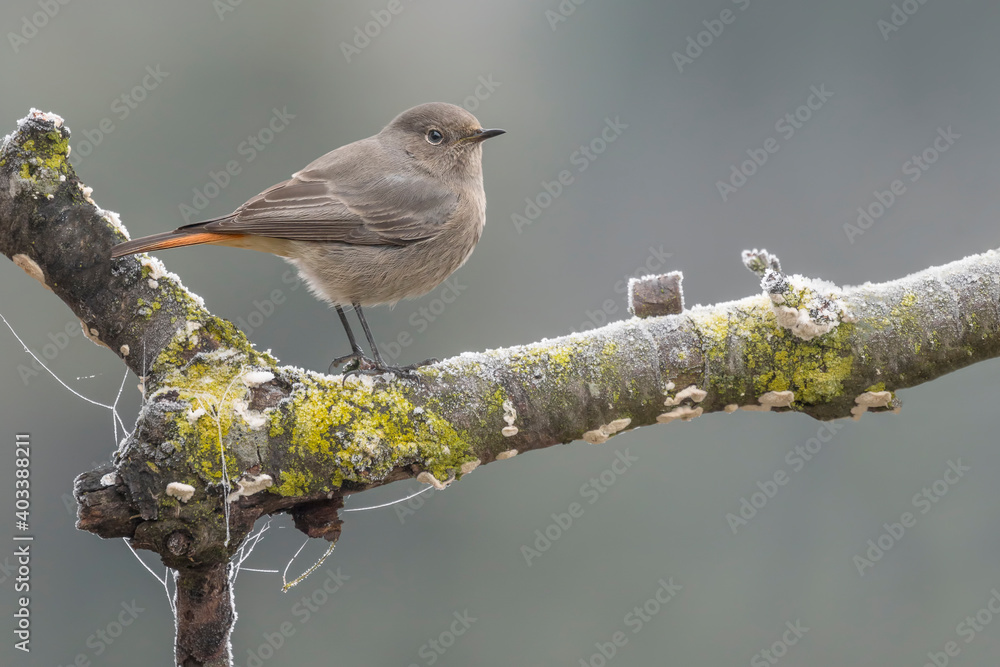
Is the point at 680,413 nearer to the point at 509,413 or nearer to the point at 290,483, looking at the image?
the point at 509,413

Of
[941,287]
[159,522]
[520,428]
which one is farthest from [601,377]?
[159,522]

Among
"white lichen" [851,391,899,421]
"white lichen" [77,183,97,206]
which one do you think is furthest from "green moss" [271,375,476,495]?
"white lichen" [851,391,899,421]

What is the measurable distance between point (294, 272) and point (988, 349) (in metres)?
3.14

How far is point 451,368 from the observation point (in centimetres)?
313

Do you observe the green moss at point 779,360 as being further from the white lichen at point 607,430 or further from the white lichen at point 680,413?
the white lichen at point 607,430

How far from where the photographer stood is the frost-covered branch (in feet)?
9.52

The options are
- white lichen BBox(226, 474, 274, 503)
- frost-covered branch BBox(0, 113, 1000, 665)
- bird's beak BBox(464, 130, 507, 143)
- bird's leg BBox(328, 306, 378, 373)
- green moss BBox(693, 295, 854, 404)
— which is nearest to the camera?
white lichen BBox(226, 474, 274, 503)

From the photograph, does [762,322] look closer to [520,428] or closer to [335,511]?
[520,428]

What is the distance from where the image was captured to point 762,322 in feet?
10.6

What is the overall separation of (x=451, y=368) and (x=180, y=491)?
104 cm

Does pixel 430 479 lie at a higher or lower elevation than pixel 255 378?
lower

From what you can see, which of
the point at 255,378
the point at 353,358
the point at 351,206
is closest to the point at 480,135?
the point at 351,206

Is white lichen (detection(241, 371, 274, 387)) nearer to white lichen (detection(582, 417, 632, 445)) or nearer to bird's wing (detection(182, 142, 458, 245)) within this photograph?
bird's wing (detection(182, 142, 458, 245))

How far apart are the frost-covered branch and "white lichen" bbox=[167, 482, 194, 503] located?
0.19 metres
